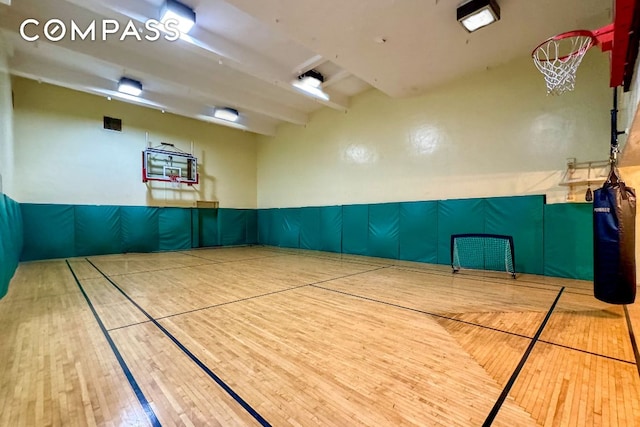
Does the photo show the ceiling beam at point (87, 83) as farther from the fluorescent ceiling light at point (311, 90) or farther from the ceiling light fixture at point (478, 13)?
the ceiling light fixture at point (478, 13)

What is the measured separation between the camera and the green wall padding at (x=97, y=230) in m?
7.87

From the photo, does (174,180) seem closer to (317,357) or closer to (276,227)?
(276,227)

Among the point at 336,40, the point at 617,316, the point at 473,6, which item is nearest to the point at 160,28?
the point at 336,40

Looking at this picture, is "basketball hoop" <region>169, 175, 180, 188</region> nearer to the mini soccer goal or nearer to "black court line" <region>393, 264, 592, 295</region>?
"black court line" <region>393, 264, 592, 295</region>

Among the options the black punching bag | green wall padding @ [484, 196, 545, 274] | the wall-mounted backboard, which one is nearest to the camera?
the black punching bag

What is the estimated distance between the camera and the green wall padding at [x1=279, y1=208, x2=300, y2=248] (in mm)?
10289

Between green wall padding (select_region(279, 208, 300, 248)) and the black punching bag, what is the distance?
8.32 meters

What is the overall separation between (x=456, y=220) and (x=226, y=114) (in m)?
7.79

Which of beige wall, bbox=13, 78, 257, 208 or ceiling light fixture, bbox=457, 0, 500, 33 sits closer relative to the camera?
ceiling light fixture, bbox=457, 0, 500, 33

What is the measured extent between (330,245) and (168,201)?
5972 millimetres

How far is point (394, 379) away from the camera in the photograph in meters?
1.90

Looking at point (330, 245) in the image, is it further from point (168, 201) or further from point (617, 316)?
point (617, 316)

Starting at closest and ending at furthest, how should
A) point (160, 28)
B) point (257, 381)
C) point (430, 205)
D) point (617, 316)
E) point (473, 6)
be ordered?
1. point (257, 381)
2. point (617, 316)
3. point (473, 6)
4. point (160, 28)
5. point (430, 205)

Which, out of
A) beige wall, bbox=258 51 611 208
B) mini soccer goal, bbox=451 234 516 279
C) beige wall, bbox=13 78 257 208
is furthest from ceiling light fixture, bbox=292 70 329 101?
beige wall, bbox=13 78 257 208
